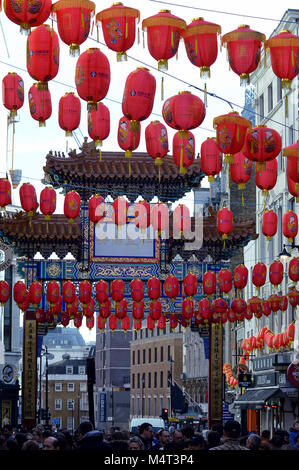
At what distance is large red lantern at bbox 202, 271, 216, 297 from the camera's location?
37344 millimetres

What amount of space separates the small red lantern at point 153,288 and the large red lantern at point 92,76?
19.9m

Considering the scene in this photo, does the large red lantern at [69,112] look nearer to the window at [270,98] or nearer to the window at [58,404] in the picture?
the window at [270,98]

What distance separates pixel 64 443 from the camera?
11984 millimetres

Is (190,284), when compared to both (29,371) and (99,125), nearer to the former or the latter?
(29,371)

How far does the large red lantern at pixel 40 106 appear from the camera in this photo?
768 inches

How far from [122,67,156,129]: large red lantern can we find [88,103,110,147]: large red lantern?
2.78 meters

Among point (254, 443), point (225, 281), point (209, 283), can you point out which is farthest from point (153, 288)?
point (254, 443)

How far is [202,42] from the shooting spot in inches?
693

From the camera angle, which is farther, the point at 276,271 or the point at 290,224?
the point at 276,271

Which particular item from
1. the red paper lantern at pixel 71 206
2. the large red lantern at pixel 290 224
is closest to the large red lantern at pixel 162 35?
the large red lantern at pixel 290 224

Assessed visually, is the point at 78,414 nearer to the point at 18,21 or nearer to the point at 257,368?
the point at 257,368

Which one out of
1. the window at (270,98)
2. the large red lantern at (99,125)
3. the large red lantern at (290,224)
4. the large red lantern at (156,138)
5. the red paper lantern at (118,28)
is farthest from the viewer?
the window at (270,98)

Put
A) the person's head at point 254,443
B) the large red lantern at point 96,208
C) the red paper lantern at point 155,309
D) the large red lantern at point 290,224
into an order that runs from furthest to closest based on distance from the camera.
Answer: the red paper lantern at point 155,309 → the large red lantern at point 96,208 → the large red lantern at point 290,224 → the person's head at point 254,443

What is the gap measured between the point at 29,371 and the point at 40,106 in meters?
20.8
